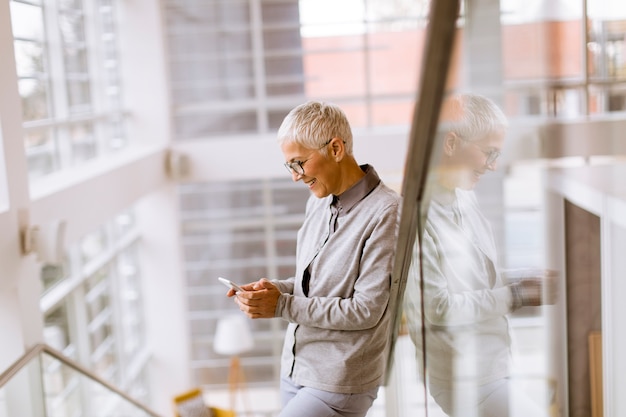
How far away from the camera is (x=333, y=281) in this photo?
8.68ft

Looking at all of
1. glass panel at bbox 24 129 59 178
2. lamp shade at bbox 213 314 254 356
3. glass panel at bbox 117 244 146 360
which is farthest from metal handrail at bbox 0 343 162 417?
lamp shade at bbox 213 314 254 356

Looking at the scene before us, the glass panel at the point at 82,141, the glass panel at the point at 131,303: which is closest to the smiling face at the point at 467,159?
the glass panel at the point at 82,141

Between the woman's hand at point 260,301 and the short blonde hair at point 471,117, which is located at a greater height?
the short blonde hair at point 471,117

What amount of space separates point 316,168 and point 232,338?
27.7 ft

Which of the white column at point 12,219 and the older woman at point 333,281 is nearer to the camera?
the older woman at point 333,281

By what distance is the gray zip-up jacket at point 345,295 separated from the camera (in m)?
2.56

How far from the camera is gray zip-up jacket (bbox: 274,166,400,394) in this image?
2.56 metres

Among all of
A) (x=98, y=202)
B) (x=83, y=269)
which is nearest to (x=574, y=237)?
(x=98, y=202)

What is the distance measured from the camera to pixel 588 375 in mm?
1586

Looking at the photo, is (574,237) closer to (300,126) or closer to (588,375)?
(588,375)

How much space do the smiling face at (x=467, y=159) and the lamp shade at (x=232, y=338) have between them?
9.00m

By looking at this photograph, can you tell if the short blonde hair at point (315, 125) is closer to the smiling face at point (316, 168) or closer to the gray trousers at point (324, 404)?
the smiling face at point (316, 168)

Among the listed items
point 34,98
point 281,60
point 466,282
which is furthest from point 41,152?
point 466,282

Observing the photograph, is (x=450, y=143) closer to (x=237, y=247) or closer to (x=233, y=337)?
(x=233, y=337)
